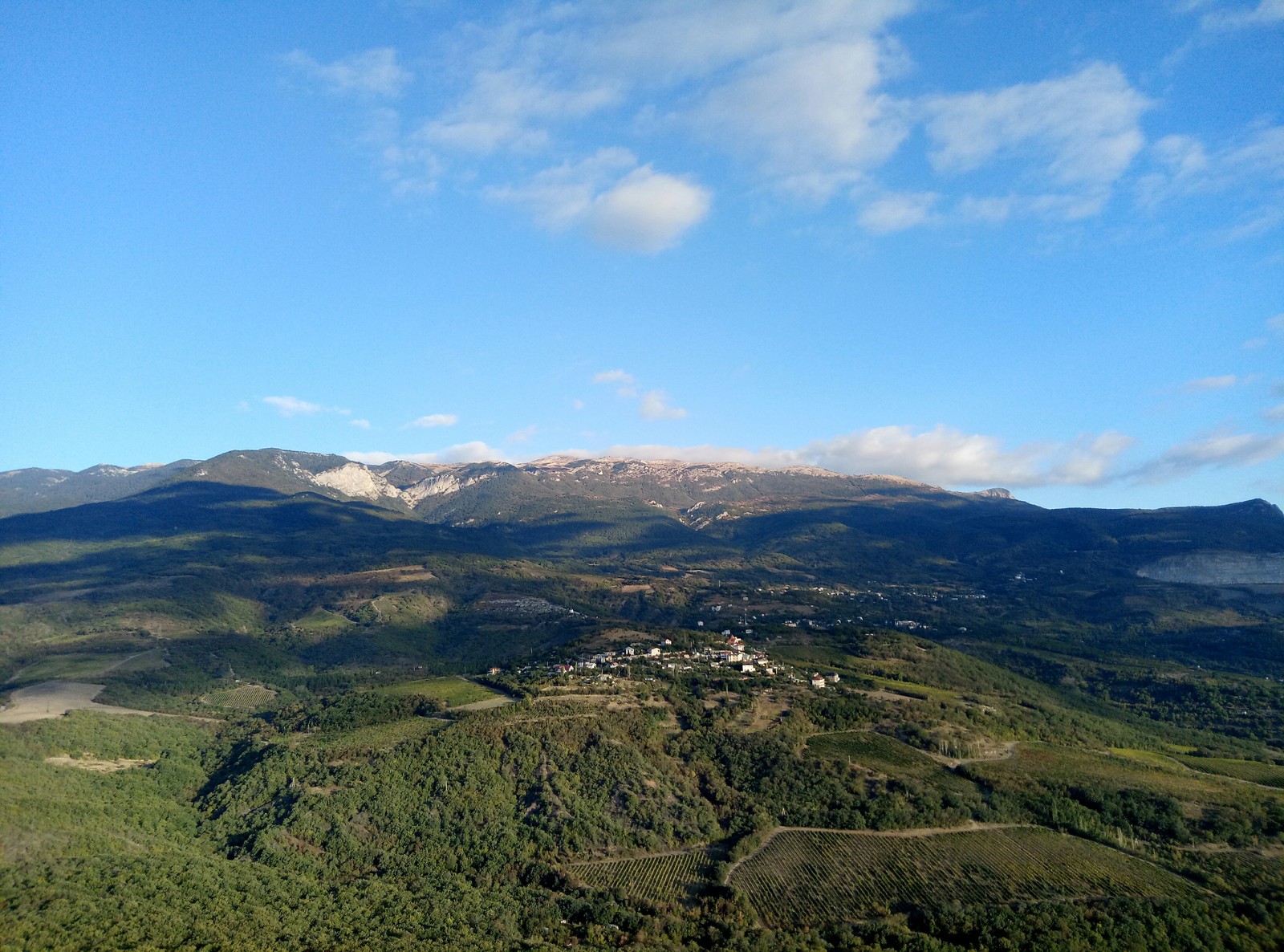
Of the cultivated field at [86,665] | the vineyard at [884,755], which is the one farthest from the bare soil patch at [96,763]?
the vineyard at [884,755]

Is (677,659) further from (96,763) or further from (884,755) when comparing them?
(96,763)

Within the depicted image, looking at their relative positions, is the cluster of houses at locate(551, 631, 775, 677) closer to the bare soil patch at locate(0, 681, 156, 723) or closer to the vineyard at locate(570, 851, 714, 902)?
the vineyard at locate(570, 851, 714, 902)

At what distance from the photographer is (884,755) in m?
87.7

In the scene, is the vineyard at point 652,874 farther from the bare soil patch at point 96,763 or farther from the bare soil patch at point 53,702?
the bare soil patch at point 53,702

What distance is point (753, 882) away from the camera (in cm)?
6712

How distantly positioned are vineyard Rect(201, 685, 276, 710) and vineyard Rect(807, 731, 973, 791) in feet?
290


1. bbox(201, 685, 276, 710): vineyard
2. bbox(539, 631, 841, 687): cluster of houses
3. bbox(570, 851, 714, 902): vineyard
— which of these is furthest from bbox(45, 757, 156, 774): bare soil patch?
→ bbox(570, 851, 714, 902): vineyard

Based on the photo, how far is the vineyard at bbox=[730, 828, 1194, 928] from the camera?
62656 millimetres

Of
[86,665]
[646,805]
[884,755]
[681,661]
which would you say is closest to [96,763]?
[86,665]

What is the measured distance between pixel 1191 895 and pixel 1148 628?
15624 cm

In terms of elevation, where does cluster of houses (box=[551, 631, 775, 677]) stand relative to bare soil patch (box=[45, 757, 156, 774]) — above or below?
above

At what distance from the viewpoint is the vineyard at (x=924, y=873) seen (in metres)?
62.7

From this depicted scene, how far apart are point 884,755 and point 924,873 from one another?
71.0 feet

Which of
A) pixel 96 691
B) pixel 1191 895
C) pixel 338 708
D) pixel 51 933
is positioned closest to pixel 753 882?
pixel 1191 895
